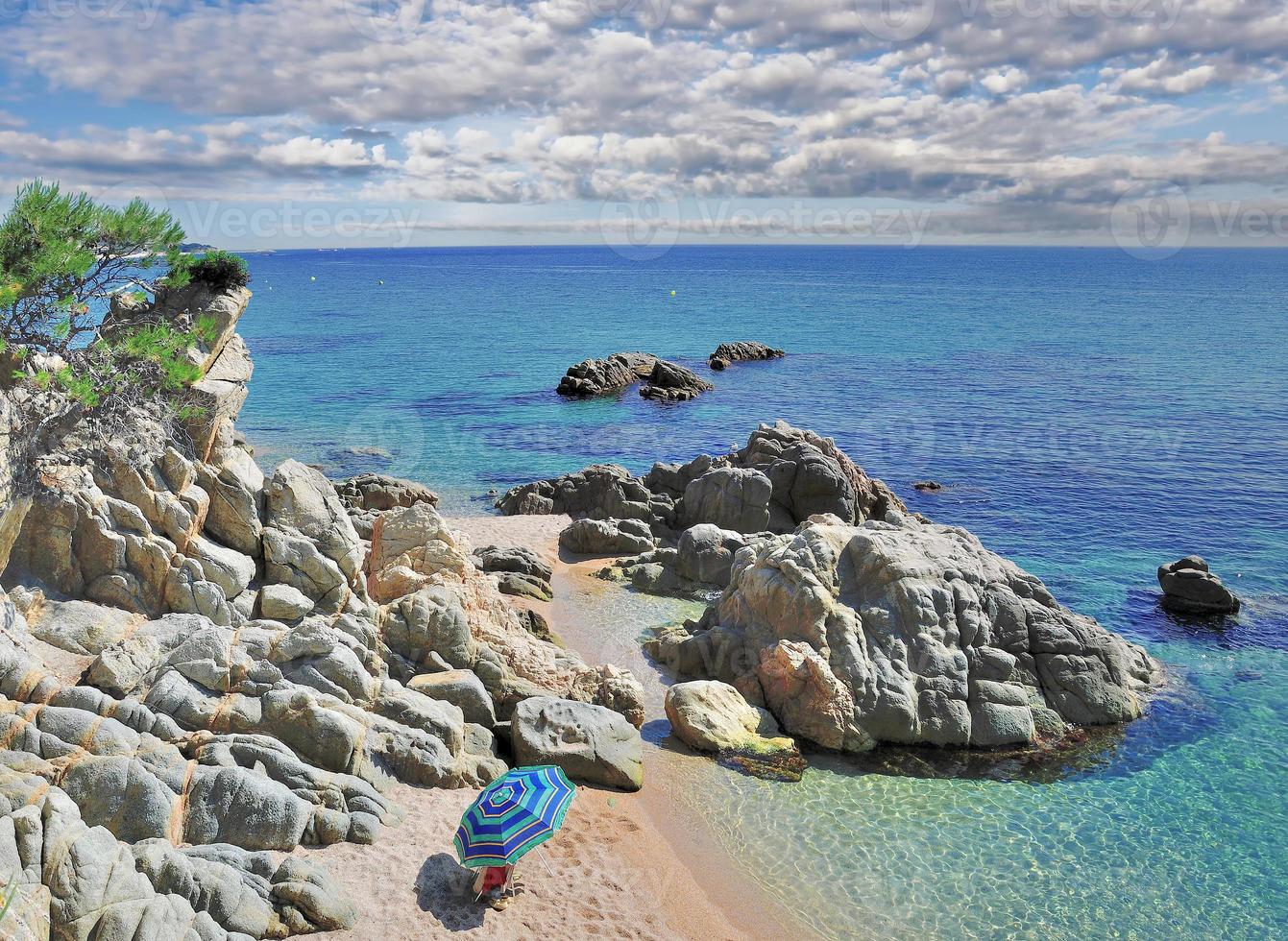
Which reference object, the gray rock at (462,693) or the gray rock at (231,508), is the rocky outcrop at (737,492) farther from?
the gray rock at (231,508)

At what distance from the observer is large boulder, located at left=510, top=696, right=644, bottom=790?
20.0 meters

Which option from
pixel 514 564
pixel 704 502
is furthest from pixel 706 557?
pixel 514 564

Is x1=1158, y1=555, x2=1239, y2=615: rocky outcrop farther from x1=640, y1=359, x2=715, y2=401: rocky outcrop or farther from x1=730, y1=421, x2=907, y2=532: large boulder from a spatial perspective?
x1=640, y1=359, x2=715, y2=401: rocky outcrop

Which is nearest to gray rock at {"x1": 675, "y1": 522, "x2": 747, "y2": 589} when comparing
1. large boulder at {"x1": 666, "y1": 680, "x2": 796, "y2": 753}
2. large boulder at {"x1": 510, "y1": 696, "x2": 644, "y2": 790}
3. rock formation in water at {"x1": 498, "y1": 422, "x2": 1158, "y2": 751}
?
rock formation in water at {"x1": 498, "y1": 422, "x2": 1158, "y2": 751}

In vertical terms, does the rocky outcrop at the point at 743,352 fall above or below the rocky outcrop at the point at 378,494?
above

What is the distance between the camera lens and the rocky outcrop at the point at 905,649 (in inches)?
894

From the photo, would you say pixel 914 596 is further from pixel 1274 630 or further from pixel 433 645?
pixel 1274 630

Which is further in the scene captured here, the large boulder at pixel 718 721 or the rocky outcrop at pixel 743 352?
the rocky outcrop at pixel 743 352

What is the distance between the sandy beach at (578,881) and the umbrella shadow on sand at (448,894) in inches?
0.7

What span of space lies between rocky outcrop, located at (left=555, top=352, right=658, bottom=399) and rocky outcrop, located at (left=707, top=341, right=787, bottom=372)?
41.0ft

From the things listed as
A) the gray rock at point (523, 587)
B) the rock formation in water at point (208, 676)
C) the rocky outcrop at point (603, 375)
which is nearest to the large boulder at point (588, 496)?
the gray rock at point (523, 587)

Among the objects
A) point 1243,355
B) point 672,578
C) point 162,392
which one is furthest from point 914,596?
point 1243,355

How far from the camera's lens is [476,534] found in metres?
38.7

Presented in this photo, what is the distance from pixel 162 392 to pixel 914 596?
18748mm
